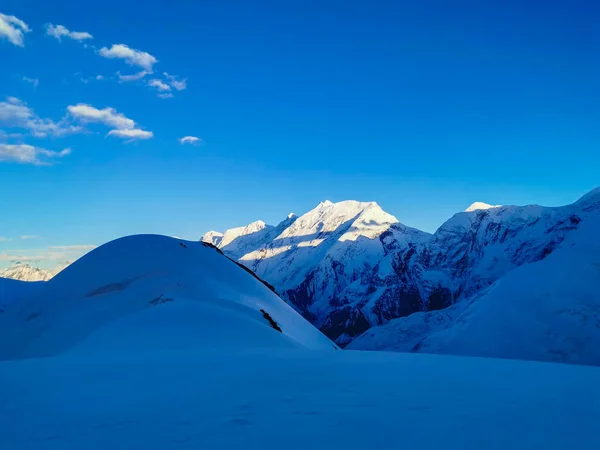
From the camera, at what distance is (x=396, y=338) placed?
11000cm

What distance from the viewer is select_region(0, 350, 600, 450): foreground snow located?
17.7 ft

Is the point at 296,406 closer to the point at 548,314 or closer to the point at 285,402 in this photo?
the point at 285,402

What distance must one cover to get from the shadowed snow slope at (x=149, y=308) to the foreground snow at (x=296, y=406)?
7.62 metres

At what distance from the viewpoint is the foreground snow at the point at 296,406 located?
5.39m

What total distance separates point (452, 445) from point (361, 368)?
17.3 feet

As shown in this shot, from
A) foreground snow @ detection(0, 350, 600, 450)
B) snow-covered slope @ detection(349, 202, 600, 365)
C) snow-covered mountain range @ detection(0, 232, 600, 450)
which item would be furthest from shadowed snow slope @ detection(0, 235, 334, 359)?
snow-covered slope @ detection(349, 202, 600, 365)

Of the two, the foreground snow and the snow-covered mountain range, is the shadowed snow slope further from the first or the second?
the foreground snow

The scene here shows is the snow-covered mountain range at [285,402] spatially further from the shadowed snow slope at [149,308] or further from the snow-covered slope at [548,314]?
the snow-covered slope at [548,314]

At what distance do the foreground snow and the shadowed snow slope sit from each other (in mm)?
7622

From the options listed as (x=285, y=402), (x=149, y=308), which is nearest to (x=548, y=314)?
(x=149, y=308)

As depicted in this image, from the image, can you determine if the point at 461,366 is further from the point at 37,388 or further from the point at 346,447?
the point at 37,388

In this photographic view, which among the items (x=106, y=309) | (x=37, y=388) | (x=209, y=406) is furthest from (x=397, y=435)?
(x=106, y=309)

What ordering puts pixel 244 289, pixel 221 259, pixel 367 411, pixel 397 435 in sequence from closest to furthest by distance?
1. pixel 397 435
2. pixel 367 411
3. pixel 244 289
4. pixel 221 259

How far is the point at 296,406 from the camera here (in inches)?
269
